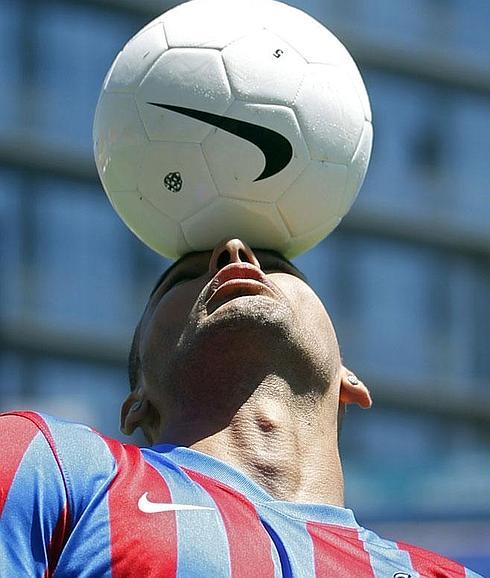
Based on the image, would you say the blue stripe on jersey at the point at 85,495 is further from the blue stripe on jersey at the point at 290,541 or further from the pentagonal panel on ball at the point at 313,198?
the pentagonal panel on ball at the point at 313,198

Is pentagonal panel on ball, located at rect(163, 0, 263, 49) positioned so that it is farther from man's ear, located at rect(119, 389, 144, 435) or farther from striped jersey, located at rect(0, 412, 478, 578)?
striped jersey, located at rect(0, 412, 478, 578)

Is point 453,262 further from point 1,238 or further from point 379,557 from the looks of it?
point 379,557

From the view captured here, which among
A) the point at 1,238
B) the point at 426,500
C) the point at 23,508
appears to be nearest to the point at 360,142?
the point at 23,508

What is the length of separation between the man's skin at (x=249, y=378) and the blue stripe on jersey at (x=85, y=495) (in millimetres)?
492

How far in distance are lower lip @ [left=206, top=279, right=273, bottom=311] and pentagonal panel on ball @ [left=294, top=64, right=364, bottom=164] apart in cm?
A: 40

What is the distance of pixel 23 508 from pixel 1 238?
72.4ft

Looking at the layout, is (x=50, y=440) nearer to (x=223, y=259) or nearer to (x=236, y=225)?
(x=223, y=259)

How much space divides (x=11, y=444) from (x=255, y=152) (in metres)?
1.13

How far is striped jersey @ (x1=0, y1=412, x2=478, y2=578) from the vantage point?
4.02 metres

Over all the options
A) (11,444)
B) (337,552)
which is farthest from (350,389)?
(11,444)

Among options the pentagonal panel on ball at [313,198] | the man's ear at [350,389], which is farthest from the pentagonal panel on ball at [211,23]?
the man's ear at [350,389]

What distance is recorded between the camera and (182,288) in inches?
195

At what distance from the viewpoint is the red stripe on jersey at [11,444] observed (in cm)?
402

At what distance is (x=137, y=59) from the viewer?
5.07 m
